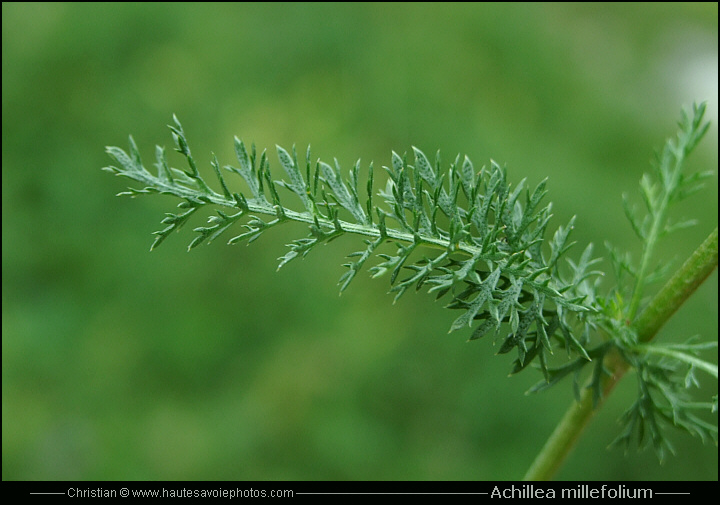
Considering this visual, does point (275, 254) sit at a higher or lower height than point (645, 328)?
lower

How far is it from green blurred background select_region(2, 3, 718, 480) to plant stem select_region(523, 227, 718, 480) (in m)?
1.82

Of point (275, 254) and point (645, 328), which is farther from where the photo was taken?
point (275, 254)

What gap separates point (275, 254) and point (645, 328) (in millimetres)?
2456

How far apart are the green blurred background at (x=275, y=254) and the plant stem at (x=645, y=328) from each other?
1816 mm

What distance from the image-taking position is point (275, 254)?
3.38 metres

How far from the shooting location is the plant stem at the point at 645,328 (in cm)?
102

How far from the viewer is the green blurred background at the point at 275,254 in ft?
9.93

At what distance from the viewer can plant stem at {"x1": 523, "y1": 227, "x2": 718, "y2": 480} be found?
102 cm

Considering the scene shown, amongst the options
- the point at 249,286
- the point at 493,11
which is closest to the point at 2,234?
the point at 249,286

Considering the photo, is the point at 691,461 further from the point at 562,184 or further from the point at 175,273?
the point at 175,273

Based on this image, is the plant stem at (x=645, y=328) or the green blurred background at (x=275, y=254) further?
the green blurred background at (x=275, y=254)

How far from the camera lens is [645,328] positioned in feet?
3.50

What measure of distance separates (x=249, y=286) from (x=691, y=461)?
78.3 inches

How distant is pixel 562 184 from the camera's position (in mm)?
3592
